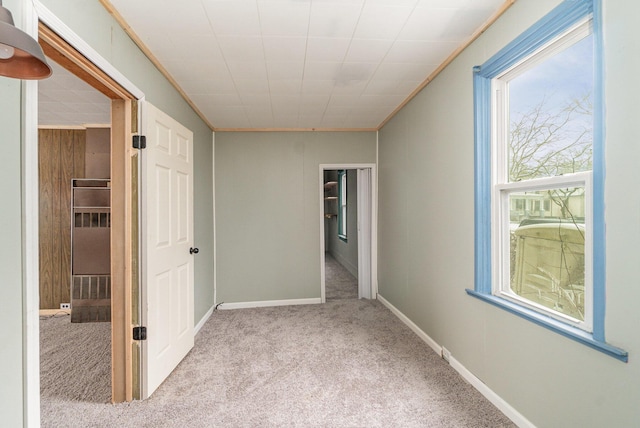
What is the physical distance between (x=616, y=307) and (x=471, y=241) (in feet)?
2.99

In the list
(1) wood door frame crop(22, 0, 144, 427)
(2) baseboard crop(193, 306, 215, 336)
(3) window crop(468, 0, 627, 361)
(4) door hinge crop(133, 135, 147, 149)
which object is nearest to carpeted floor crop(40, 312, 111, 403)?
(1) wood door frame crop(22, 0, 144, 427)

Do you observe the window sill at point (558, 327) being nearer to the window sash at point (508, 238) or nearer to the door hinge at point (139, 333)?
the window sash at point (508, 238)

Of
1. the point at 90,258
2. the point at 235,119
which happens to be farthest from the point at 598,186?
the point at 90,258

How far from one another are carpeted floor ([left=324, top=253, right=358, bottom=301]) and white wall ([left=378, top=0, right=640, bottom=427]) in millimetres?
946

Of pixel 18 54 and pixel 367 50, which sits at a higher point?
pixel 367 50

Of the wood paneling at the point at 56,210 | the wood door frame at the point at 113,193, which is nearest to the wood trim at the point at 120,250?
the wood door frame at the point at 113,193

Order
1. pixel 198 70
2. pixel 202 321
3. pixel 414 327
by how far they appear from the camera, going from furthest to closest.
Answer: pixel 202 321, pixel 414 327, pixel 198 70

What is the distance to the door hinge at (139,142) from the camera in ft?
6.56

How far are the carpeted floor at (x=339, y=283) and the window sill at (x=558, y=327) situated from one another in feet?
9.03

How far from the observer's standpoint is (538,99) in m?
1.65

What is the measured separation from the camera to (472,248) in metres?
2.06

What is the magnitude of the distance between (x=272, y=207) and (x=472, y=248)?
105 inches

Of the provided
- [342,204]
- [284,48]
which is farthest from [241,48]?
[342,204]

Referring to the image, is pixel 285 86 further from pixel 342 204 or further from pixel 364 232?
pixel 342 204
